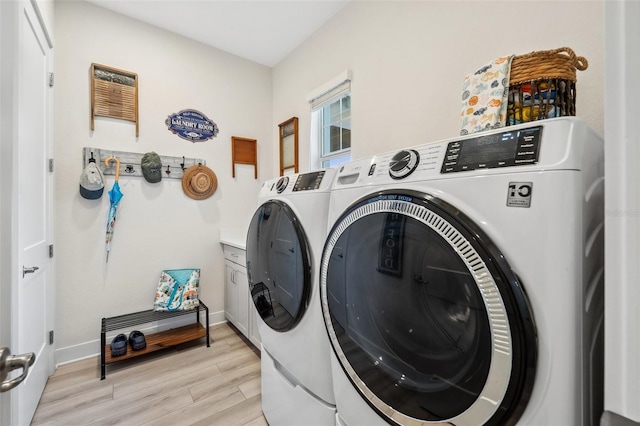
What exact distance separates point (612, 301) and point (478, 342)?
9.5 inches

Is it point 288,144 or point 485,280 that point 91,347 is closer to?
point 288,144

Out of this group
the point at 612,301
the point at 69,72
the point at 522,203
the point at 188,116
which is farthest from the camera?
the point at 188,116

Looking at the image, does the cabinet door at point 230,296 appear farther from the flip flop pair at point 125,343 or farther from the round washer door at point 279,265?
the round washer door at point 279,265

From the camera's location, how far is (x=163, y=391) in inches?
69.1

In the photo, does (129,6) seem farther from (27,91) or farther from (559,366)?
(559,366)

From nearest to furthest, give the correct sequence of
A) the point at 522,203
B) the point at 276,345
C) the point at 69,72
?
the point at 522,203 → the point at 276,345 → the point at 69,72

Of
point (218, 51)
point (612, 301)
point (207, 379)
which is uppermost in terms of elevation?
point (218, 51)

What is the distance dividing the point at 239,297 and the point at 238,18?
2.42m

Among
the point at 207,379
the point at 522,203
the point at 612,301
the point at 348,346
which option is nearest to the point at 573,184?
the point at 522,203

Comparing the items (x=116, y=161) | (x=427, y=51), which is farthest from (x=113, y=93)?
(x=427, y=51)

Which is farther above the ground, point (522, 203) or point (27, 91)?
point (27, 91)

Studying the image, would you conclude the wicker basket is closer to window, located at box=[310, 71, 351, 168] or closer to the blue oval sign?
window, located at box=[310, 71, 351, 168]

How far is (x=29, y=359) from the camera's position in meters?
0.54

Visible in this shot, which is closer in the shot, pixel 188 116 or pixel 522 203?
pixel 522 203
